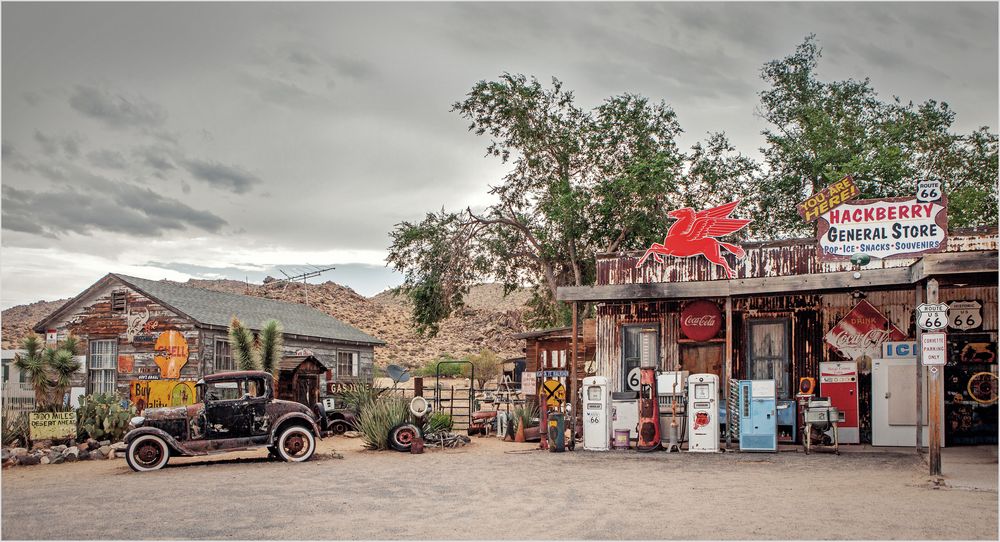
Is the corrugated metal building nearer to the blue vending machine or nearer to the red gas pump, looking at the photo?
the blue vending machine

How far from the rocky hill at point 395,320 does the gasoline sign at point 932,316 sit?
158ft

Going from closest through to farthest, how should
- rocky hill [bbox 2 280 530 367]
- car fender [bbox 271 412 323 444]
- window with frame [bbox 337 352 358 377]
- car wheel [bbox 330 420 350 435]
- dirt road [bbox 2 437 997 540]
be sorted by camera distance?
dirt road [bbox 2 437 997 540] < car fender [bbox 271 412 323 444] < car wheel [bbox 330 420 350 435] < window with frame [bbox 337 352 358 377] < rocky hill [bbox 2 280 530 367]

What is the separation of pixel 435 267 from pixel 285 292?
4651cm

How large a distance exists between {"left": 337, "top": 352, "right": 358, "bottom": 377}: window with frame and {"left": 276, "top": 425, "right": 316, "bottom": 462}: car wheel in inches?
549

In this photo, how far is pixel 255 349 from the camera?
24.2m

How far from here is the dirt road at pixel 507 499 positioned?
9328mm

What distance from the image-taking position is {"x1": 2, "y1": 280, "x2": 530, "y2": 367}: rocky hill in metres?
65.5

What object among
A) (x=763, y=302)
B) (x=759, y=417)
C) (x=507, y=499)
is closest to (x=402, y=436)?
(x=759, y=417)

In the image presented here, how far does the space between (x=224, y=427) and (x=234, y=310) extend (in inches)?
484

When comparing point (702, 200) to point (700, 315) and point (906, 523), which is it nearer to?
point (700, 315)

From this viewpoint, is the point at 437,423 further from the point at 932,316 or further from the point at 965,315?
the point at 965,315

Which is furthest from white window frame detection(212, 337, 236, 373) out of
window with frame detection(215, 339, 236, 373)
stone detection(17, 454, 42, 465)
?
stone detection(17, 454, 42, 465)

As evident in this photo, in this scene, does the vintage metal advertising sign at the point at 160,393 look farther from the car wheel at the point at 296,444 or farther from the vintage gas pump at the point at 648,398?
the vintage gas pump at the point at 648,398

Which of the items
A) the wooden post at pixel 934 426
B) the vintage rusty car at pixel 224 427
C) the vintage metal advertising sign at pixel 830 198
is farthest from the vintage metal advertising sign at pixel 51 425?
the wooden post at pixel 934 426
